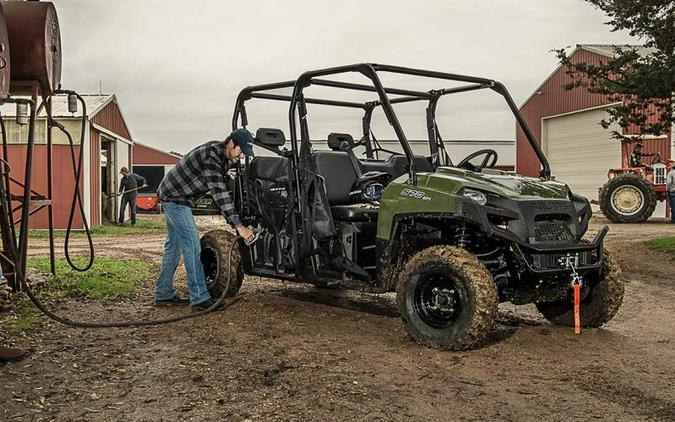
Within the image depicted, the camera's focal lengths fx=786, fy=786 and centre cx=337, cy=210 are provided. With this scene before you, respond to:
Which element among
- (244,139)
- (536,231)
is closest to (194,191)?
(244,139)

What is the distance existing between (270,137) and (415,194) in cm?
183

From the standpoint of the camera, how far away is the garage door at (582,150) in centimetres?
2759

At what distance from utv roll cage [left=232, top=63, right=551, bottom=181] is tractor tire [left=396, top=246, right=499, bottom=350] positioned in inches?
28.2

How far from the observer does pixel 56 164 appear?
762 inches

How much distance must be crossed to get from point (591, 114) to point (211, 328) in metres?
24.4

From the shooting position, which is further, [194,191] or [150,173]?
[150,173]

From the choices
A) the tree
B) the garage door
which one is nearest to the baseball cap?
the tree

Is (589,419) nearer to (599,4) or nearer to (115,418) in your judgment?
(115,418)

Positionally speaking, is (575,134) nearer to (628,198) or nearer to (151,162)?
(628,198)

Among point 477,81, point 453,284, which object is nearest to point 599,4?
point 477,81

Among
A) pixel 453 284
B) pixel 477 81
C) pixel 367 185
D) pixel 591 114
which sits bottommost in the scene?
pixel 453 284

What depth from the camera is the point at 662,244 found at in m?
14.0

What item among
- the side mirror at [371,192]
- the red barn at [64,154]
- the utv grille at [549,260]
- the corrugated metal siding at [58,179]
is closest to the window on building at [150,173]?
the red barn at [64,154]

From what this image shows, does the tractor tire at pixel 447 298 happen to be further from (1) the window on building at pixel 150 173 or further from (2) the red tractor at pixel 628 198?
(1) the window on building at pixel 150 173
